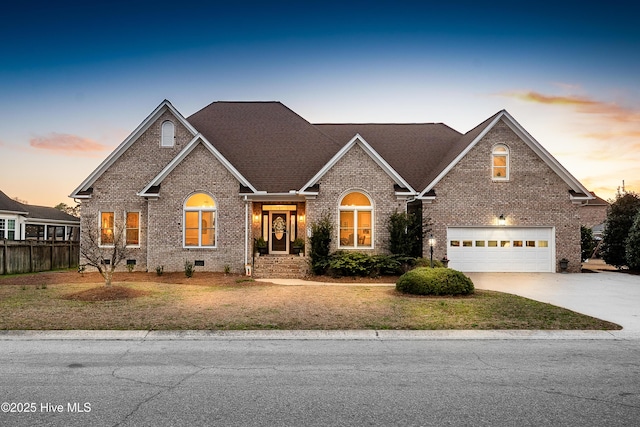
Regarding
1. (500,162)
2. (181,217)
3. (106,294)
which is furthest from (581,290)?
(181,217)

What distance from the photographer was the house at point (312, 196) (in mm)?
21125

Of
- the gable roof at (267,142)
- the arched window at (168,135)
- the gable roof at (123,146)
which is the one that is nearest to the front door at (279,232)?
the gable roof at (267,142)

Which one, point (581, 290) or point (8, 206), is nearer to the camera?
point (581, 290)

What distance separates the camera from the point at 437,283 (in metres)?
13.7

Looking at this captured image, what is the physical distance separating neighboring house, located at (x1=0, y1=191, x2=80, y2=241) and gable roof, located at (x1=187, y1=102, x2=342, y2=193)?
47.9 ft

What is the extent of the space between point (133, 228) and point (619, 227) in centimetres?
2666

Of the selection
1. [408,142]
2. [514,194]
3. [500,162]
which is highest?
[408,142]

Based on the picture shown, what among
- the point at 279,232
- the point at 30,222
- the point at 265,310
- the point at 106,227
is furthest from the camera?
the point at 30,222

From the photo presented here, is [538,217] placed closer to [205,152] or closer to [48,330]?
[205,152]

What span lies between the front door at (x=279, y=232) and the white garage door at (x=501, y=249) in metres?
8.31

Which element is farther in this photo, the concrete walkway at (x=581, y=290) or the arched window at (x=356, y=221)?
the arched window at (x=356, y=221)

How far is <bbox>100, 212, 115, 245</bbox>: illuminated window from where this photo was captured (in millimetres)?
22203

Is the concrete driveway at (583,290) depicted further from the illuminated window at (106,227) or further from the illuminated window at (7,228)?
the illuminated window at (7,228)

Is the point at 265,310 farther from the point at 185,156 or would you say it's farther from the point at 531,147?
the point at 531,147
